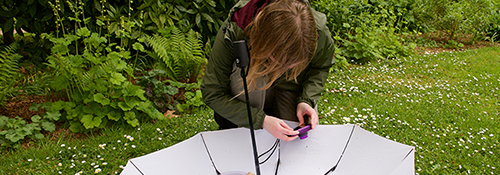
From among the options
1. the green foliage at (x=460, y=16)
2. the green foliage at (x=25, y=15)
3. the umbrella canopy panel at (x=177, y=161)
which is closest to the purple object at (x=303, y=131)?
the umbrella canopy panel at (x=177, y=161)

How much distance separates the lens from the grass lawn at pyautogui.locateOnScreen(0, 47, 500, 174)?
7.44ft

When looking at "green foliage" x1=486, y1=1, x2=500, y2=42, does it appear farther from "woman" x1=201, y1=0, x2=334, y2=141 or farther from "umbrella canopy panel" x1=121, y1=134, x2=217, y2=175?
"umbrella canopy panel" x1=121, y1=134, x2=217, y2=175

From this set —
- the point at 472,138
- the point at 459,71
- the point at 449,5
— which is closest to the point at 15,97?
the point at 472,138

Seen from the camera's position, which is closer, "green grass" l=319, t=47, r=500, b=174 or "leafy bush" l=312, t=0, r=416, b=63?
"green grass" l=319, t=47, r=500, b=174

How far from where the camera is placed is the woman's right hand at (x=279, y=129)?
145cm

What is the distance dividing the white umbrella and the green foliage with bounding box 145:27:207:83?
183 centimetres

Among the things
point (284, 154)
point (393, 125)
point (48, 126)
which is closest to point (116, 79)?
point (48, 126)

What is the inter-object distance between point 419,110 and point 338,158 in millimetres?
2010

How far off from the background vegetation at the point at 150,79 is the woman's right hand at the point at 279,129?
1.17 meters

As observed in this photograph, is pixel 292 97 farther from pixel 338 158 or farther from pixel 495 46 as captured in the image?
pixel 495 46

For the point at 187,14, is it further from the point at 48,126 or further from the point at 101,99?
the point at 48,126

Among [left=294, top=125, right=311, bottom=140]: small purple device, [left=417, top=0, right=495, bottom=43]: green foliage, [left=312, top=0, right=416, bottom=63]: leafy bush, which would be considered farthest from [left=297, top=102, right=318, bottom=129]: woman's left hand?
[left=417, top=0, right=495, bottom=43]: green foliage

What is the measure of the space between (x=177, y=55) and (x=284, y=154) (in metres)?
2.07

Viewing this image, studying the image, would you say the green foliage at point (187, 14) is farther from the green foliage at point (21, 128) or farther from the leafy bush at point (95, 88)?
the green foliage at point (21, 128)
